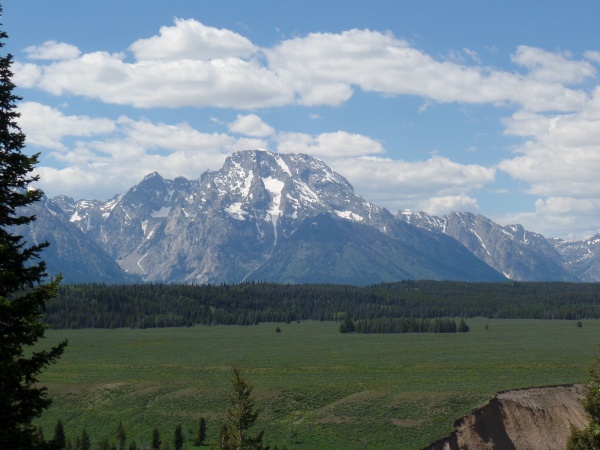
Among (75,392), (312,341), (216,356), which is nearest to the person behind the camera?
(75,392)

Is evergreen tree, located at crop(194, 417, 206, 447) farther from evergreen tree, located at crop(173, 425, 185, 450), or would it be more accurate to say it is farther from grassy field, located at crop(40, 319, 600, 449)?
evergreen tree, located at crop(173, 425, 185, 450)

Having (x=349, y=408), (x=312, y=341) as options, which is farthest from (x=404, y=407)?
(x=312, y=341)

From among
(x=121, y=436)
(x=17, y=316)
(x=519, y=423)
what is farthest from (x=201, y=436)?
(x=17, y=316)

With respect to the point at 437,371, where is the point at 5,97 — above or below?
above

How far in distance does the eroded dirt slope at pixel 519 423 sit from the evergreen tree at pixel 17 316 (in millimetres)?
59185

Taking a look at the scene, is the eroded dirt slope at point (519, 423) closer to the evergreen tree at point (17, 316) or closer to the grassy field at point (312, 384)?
the grassy field at point (312, 384)

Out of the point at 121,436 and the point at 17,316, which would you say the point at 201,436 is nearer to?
the point at 121,436

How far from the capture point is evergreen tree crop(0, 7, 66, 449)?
17.2 meters

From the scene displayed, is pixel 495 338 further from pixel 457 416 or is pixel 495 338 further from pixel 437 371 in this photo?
pixel 457 416

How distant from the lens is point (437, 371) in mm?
111750

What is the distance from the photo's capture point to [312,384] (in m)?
96.8

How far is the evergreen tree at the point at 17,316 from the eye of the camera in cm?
1716

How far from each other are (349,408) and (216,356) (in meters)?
60.2

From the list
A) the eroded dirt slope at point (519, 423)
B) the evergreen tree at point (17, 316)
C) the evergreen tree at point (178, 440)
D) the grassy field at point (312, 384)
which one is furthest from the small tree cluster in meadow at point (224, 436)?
the evergreen tree at point (17, 316)
